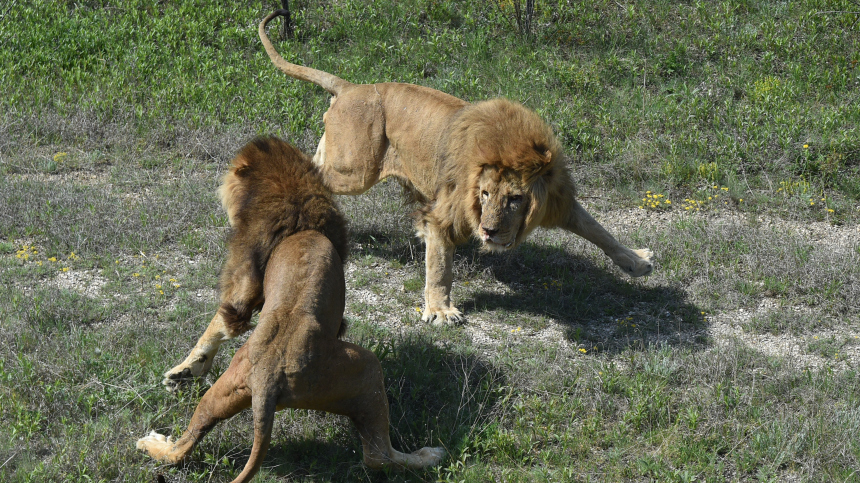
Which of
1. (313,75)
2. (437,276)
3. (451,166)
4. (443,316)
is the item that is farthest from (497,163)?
(313,75)

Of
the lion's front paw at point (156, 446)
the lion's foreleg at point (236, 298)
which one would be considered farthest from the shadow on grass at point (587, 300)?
the lion's front paw at point (156, 446)

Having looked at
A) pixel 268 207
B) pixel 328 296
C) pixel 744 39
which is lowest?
pixel 328 296

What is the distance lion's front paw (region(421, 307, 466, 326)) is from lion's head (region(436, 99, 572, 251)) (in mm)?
688

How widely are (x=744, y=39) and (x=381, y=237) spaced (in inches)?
230

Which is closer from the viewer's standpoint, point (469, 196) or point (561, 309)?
point (469, 196)

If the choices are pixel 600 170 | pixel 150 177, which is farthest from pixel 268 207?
pixel 600 170

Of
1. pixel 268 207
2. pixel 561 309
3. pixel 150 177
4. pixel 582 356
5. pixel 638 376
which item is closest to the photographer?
pixel 268 207

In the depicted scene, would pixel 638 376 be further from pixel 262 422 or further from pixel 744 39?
pixel 744 39

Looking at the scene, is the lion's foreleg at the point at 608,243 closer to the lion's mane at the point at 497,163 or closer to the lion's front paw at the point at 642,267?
the lion's front paw at the point at 642,267

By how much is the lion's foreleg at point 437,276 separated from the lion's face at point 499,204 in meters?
0.62

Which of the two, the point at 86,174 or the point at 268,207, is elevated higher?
the point at 268,207

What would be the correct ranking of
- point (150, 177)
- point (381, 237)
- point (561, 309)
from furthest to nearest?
1. point (150, 177)
2. point (381, 237)
3. point (561, 309)

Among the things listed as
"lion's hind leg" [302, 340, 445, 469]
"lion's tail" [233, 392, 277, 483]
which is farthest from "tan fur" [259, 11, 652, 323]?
"lion's tail" [233, 392, 277, 483]

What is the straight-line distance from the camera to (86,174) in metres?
8.16
